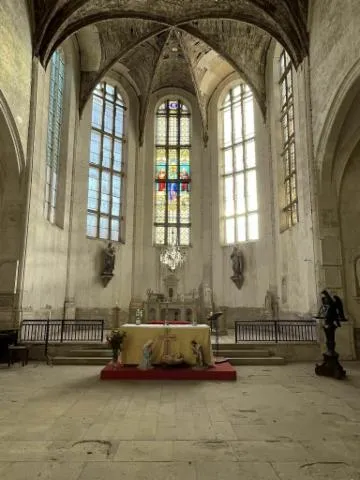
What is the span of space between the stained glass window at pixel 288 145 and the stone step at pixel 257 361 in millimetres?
5690

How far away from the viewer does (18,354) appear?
10164 mm

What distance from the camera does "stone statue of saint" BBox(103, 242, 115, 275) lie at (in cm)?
1661

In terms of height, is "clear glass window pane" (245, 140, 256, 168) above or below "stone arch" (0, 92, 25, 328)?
above

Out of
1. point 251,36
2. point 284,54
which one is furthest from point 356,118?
point 251,36

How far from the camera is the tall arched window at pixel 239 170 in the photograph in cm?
1763

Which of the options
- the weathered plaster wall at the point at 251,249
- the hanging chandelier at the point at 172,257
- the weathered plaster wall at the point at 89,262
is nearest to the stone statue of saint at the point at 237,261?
the weathered plaster wall at the point at 251,249

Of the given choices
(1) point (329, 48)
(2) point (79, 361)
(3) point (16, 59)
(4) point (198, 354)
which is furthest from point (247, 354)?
(3) point (16, 59)

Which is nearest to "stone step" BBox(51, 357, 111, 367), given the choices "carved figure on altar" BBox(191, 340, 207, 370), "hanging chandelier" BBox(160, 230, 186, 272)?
"carved figure on altar" BBox(191, 340, 207, 370)

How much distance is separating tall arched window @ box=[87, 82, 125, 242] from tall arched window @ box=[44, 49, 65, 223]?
2.33 m

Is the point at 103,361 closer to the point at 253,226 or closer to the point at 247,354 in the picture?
the point at 247,354

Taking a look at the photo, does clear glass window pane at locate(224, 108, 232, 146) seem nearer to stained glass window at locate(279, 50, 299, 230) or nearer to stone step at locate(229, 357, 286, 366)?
stained glass window at locate(279, 50, 299, 230)

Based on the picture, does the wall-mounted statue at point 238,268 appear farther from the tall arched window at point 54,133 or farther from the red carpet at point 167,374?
the red carpet at point 167,374

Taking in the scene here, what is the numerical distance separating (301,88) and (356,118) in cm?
267

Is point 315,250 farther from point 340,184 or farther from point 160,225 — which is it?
point 160,225
